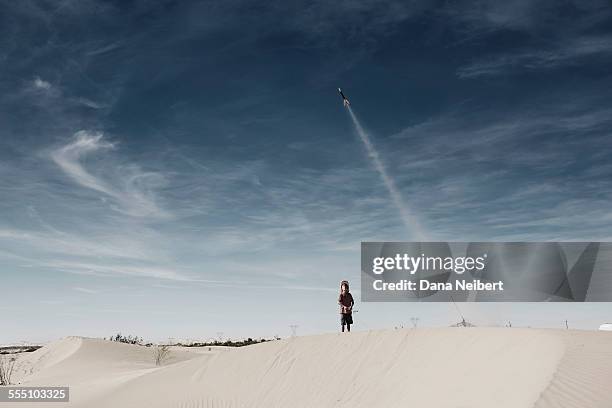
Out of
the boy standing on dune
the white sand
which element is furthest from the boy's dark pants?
the white sand

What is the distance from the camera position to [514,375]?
43.5 ft

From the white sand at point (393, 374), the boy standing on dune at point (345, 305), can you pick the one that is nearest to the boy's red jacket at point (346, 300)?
the boy standing on dune at point (345, 305)

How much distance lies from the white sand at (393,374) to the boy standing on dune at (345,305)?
0.73 m

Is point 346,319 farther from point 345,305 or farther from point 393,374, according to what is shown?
point 393,374

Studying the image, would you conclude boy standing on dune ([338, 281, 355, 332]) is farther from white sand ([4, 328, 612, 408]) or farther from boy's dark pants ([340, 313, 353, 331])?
white sand ([4, 328, 612, 408])

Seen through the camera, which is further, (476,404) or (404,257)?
(404,257)

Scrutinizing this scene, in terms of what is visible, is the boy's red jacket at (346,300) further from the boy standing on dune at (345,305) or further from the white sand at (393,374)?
the white sand at (393,374)

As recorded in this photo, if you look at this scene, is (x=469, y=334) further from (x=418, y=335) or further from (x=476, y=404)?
(x=476, y=404)

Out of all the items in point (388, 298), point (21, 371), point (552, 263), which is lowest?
point (21, 371)

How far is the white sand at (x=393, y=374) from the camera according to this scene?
12434 millimetres

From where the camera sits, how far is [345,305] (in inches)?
836

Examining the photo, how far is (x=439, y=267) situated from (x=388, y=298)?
2.70 metres

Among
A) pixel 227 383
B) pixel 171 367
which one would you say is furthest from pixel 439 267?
pixel 171 367

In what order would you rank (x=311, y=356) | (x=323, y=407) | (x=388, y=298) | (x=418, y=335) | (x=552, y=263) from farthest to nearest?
1. (x=552, y=263)
2. (x=388, y=298)
3. (x=311, y=356)
4. (x=418, y=335)
5. (x=323, y=407)
